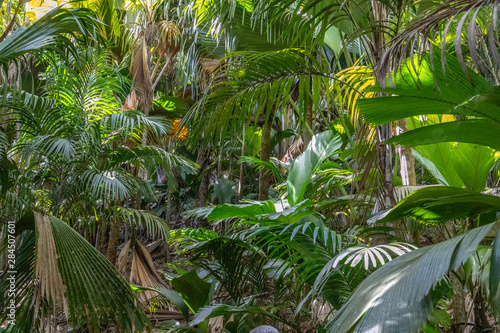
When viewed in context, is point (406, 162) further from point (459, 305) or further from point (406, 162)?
point (459, 305)

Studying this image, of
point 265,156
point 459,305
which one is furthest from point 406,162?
point 265,156

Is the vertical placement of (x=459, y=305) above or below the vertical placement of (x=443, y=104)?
below

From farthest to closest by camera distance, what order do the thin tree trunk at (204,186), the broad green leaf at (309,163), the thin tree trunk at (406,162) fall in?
the thin tree trunk at (204,186) < the broad green leaf at (309,163) < the thin tree trunk at (406,162)

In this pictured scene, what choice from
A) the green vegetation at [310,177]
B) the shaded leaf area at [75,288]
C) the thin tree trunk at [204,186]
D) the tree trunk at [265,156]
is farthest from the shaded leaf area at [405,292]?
the thin tree trunk at [204,186]

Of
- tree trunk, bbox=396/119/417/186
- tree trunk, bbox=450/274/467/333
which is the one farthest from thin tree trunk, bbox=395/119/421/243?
tree trunk, bbox=450/274/467/333

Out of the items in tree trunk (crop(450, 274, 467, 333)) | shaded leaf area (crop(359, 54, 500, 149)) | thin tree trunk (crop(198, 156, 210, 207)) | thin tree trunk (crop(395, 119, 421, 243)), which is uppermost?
shaded leaf area (crop(359, 54, 500, 149))

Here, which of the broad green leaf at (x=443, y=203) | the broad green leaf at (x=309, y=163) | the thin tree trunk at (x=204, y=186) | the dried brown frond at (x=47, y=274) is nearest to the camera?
the broad green leaf at (x=443, y=203)

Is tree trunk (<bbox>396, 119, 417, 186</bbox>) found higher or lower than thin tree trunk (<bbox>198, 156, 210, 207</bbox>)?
higher

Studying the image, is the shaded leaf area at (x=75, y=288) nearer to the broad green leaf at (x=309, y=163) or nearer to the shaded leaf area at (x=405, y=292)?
the shaded leaf area at (x=405, y=292)

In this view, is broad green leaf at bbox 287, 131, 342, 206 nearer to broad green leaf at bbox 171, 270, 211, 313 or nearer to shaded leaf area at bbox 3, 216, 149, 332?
broad green leaf at bbox 171, 270, 211, 313

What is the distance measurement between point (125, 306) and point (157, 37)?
4.19 meters

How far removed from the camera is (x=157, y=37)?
530cm

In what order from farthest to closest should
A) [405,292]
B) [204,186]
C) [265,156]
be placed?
[204,186], [265,156], [405,292]

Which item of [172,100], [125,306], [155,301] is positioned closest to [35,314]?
[125,306]
